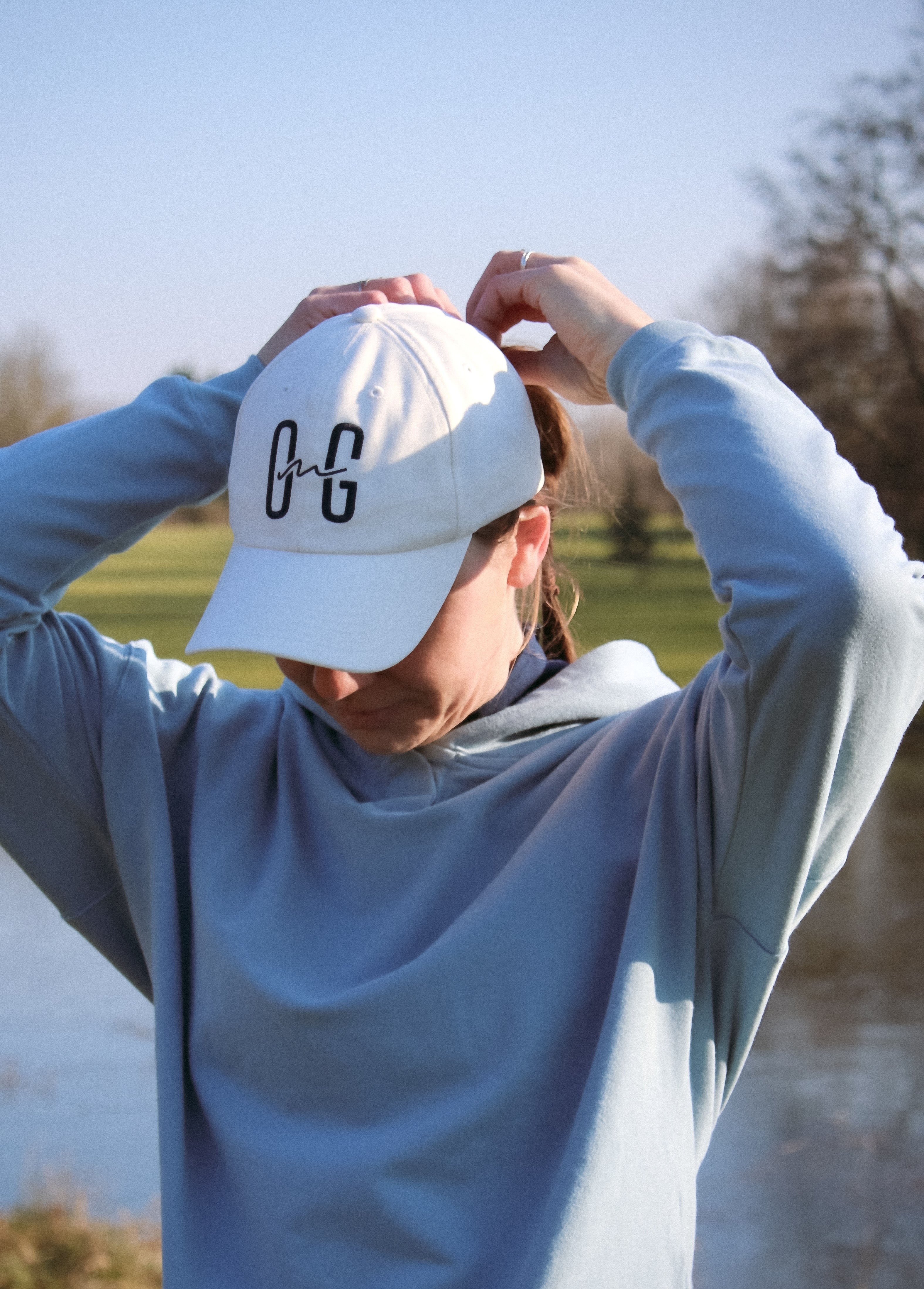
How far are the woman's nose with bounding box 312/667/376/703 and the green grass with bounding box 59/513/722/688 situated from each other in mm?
4950

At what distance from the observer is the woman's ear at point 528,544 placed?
1.29 meters

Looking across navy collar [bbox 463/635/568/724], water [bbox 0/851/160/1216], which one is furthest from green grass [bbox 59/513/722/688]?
navy collar [bbox 463/635/568/724]

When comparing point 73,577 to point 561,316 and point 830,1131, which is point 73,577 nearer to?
point 561,316

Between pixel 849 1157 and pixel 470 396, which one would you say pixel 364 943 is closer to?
pixel 470 396

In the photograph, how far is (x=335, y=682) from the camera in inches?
46.0

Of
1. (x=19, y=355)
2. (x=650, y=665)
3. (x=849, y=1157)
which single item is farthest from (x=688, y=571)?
(x=650, y=665)

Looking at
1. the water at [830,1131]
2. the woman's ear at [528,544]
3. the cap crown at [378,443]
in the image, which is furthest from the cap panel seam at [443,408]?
the water at [830,1131]

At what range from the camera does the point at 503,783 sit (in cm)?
127

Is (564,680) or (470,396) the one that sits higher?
(470,396)

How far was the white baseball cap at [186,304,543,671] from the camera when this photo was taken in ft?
3.76

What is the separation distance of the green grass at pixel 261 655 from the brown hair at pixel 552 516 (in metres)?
4.52

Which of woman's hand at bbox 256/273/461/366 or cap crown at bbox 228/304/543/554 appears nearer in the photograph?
cap crown at bbox 228/304/543/554

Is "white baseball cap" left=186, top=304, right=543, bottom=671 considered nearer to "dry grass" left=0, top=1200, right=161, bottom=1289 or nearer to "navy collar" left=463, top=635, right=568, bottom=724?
"navy collar" left=463, top=635, right=568, bottom=724

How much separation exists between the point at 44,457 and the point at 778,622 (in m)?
0.76
